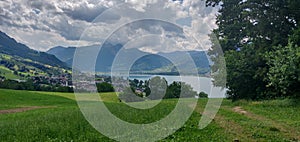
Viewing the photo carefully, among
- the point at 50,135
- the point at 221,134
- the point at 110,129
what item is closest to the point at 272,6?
the point at 221,134

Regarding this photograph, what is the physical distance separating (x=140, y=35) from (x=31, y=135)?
788 cm

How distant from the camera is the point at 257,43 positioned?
35.9 m

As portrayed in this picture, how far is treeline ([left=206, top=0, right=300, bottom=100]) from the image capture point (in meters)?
32.7

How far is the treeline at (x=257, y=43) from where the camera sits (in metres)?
32.7

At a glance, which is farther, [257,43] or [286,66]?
[257,43]

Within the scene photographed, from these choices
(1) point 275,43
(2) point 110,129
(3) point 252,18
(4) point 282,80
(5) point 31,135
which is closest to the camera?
(5) point 31,135

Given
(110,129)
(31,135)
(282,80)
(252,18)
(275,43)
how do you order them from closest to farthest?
1. (31,135)
2. (110,129)
3. (282,80)
4. (275,43)
5. (252,18)

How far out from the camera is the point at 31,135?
47.5 feet

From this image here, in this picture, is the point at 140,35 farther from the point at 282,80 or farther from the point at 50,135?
the point at 282,80

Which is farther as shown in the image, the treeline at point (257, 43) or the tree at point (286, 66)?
the treeline at point (257, 43)

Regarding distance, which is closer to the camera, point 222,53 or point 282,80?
point 282,80

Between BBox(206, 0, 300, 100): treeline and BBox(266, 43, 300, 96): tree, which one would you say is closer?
BBox(266, 43, 300, 96): tree

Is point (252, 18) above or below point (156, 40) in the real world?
above

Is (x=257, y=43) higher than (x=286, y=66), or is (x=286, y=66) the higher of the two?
(x=257, y=43)
